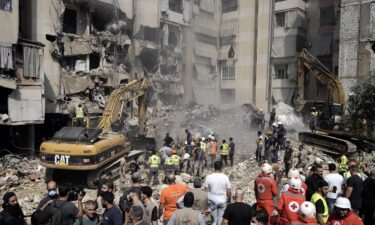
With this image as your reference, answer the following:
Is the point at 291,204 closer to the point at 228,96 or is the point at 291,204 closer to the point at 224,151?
the point at 224,151

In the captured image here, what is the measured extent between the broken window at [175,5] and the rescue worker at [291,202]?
28800 mm

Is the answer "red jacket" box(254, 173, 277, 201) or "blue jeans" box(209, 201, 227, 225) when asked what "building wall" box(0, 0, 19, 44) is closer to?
"blue jeans" box(209, 201, 227, 225)

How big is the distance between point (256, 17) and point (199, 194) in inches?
1197

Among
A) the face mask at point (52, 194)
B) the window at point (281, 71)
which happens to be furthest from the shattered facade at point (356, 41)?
the face mask at point (52, 194)

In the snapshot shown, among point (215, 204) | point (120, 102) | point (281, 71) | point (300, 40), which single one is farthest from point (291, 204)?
point (281, 71)

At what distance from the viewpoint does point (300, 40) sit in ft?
99.4

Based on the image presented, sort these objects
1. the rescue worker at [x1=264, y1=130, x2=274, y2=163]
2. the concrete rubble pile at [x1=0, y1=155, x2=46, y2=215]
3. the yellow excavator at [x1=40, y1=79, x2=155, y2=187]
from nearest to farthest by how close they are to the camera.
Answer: the concrete rubble pile at [x1=0, y1=155, x2=46, y2=215]
the yellow excavator at [x1=40, y1=79, x2=155, y2=187]
the rescue worker at [x1=264, y1=130, x2=274, y2=163]

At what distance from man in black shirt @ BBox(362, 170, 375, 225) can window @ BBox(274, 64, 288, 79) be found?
1011 inches

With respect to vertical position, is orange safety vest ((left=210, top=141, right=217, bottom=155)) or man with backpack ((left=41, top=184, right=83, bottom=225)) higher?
man with backpack ((left=41, top=184, right=83, bottom=225))

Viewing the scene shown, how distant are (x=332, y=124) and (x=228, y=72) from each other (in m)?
19.9

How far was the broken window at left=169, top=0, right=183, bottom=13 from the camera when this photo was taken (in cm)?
3200

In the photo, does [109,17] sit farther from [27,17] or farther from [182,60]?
[182,60]

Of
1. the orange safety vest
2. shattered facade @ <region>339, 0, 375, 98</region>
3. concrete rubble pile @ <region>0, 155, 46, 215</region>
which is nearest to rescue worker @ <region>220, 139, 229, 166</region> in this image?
the orange safety vest

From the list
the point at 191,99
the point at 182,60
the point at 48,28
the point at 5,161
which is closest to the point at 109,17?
the point at 48,28
